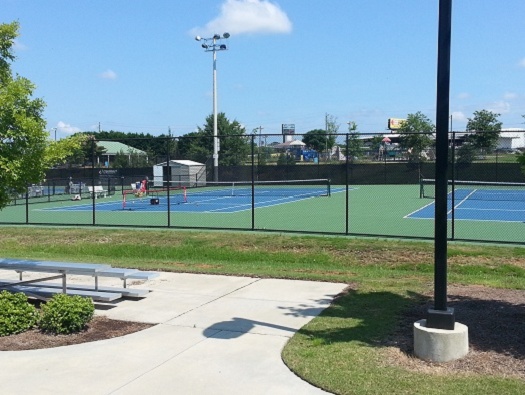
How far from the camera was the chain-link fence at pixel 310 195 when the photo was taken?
19.6 metres

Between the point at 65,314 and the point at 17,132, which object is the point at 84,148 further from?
the point at 65,314

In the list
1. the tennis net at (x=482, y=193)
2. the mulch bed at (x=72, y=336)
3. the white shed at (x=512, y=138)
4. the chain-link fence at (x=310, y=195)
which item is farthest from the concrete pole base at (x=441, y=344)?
the tennis net at (x=482, y=193)

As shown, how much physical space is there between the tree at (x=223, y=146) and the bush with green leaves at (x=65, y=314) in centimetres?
2350

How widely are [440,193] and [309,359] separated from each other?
7.40 ft

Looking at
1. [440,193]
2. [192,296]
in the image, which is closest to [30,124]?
[192,296]

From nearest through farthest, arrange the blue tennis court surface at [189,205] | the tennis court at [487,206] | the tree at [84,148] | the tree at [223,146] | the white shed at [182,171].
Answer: the tree at [84,148] → the tennis court at [487,206] → the blue tennis court surface at [189,205] → the white shed at [182,171] → the tree at [223,146]

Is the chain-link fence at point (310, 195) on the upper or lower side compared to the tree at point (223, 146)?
lower

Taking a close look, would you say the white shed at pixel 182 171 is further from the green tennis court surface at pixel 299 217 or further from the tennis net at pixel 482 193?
the tennis net at pixel 482 193

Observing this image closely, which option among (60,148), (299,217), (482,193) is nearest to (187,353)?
(60,148)

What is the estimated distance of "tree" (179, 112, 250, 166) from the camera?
48906 millimetres

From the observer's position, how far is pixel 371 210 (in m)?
25.7

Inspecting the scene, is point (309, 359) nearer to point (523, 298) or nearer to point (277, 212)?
point (523, 298)

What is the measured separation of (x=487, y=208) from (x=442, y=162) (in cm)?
2197

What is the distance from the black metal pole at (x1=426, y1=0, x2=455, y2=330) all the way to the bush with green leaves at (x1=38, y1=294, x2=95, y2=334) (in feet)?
13.9
